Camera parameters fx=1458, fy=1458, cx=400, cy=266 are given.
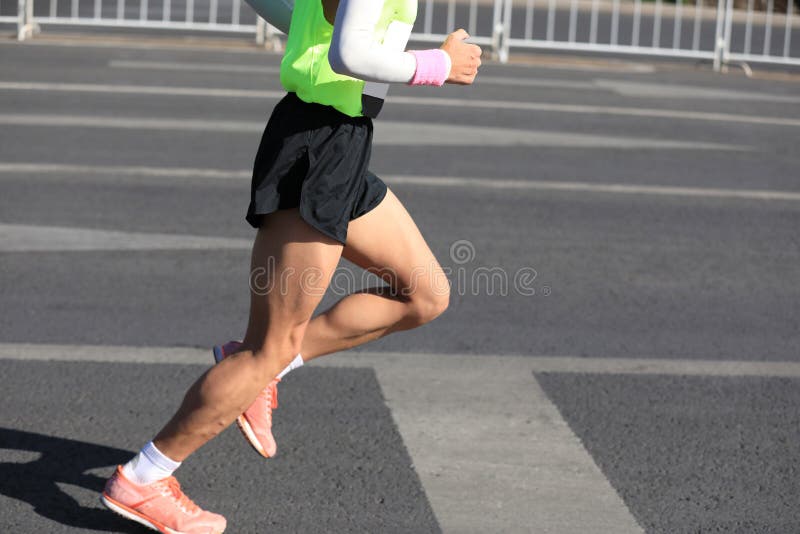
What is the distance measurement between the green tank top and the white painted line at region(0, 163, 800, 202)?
5392 mm

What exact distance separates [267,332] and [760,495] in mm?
1584

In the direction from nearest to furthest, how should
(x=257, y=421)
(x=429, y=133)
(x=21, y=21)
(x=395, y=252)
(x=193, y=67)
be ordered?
(x=395, y=252), (x=257, y=421), (x=429, y=133), (x=193, y=67), (x=21, y=21)

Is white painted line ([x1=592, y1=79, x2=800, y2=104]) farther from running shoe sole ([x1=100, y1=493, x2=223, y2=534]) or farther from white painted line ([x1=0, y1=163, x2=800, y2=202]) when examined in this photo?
running shoe sole ([x1=100, y1=493, x2=223, y2=534])

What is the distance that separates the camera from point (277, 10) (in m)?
4.00

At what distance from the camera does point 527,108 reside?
12.8m

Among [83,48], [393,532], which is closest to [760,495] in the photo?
[393,532]

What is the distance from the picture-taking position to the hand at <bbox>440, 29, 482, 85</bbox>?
364 cm

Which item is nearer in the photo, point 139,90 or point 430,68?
point 430,68

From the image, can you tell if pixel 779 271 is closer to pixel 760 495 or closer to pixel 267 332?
pixel 760 495

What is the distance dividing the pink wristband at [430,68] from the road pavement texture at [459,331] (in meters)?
1.23

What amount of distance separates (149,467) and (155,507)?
0.10m

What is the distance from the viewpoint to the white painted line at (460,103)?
1259 cm

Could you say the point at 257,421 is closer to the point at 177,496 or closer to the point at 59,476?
the point at 177,496

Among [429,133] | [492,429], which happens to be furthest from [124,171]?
[492,429]
